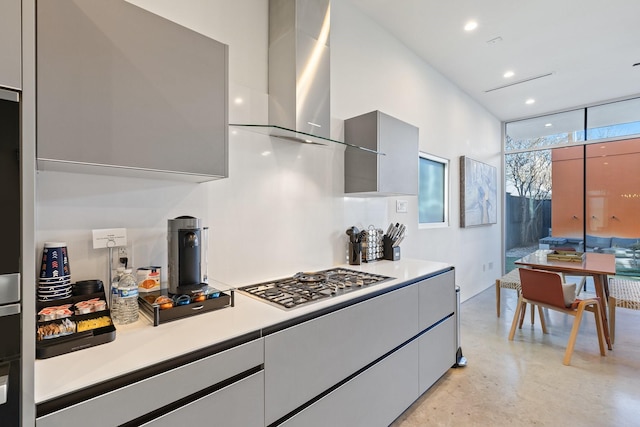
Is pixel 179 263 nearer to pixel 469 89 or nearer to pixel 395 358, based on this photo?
pixel 395 358

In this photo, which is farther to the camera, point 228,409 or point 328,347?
point 328,347

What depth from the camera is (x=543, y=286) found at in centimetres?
289

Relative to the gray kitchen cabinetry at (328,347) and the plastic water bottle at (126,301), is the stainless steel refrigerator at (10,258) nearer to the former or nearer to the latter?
the plastic water bottle at (126,301)

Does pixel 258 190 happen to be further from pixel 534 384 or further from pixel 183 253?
pixel 534 384

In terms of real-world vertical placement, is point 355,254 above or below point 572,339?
above

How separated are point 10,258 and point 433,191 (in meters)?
3.93

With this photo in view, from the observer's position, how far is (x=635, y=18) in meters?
2.91

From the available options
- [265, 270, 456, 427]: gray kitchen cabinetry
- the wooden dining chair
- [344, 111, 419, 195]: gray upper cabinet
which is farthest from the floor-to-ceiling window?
[265, 270, 456, 427]: gray kitchen cabinetry

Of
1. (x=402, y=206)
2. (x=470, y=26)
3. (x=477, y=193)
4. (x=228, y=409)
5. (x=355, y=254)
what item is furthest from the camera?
(x=477, y=193)

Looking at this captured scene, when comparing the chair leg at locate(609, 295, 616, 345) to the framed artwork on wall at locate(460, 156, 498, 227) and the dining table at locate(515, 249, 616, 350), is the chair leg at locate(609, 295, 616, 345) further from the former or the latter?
the framed artwork on wall at locate(460, 156, 498, 227)

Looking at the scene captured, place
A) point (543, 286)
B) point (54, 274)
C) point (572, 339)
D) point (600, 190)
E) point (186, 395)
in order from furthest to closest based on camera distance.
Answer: point (600, 190)
point (543, 286)
point (572, 339)
point (54, 274)
point (186, 395)

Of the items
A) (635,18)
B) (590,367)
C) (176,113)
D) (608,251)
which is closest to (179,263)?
(176,113)

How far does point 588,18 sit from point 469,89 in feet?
5.56

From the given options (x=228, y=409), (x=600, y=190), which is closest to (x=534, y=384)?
(x=228, y=409)
